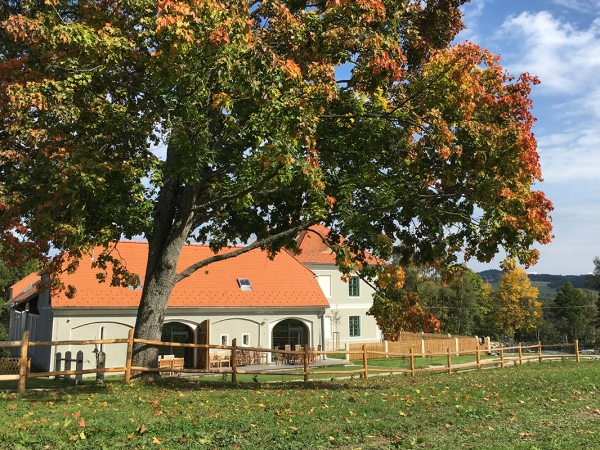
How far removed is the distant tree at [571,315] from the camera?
7731 centimetres

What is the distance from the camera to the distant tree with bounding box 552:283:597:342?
7731cm

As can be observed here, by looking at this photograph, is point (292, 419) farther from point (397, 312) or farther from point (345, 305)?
point (345, 305)

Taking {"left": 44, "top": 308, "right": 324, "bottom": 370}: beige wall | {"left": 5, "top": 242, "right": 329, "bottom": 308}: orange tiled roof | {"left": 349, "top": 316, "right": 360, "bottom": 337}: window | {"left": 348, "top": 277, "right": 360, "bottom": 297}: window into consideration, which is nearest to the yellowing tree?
{"left": 348, "top": 277, "right": 360, "bottom": 297}: window

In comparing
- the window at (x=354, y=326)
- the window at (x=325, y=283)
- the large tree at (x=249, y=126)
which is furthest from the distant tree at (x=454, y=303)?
the large tree at (x=249, y=126)

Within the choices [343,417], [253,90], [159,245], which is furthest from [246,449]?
[159,245]

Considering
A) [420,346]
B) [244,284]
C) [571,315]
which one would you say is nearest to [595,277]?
[571,315]

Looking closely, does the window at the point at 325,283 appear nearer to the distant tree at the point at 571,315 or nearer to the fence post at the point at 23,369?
the fence post at the point at 23,369

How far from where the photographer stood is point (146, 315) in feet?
42.8

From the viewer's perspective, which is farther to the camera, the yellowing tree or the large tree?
the yellowing tree

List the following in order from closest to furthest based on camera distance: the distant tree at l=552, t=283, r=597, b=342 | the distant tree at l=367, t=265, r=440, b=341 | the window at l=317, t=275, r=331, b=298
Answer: the distant tree at l=367, t=265, r=440, b=341 → the window at l=317, t=275, r=331, b=298 → the distant tree at l=552, t=283, r=597, b=342

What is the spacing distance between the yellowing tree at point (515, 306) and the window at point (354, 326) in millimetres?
36259

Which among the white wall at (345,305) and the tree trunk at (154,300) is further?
the white wall at (345,305)

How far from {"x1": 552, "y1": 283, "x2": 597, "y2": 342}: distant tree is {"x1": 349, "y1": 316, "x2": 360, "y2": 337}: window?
50.6m

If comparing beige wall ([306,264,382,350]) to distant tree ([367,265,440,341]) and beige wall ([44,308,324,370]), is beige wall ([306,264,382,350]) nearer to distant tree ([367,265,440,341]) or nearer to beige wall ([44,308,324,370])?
beige wall ([44,308,324,370])
